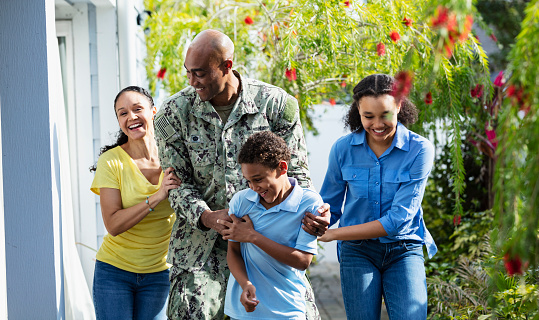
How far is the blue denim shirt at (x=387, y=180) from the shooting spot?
2.98 metres

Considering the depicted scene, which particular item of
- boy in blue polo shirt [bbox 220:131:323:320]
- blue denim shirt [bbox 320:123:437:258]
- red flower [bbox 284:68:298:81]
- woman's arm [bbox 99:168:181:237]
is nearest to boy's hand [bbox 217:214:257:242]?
boy in blue polo shirt [bbox 220:131:323:320]

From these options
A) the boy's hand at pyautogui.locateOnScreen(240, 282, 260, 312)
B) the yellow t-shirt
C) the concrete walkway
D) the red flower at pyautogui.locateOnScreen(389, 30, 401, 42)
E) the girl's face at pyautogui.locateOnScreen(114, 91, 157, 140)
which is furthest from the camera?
the concrete walkway

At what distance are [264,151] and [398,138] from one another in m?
0.84

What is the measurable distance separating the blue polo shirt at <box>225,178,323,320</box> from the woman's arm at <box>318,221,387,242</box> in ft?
0.77

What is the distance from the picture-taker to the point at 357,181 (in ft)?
10.2

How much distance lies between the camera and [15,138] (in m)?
3.02

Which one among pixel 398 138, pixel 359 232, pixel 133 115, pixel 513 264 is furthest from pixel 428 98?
pixel 513 264

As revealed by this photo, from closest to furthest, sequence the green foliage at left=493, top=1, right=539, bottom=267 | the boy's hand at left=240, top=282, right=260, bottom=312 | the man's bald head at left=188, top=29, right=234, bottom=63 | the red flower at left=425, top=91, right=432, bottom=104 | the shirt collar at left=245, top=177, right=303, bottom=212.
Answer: the green foliage at left=493, top=1, right=539, bottom=267
the boy's hand at left=240, top=282, right=260, bottom=312
the shirt collar at left=245, top=177, right=303, bottom=212
the man's bald head at left=188, top=29, right=234, bottom=63
the red flower at left=425, top=91, right=432, bottom=104

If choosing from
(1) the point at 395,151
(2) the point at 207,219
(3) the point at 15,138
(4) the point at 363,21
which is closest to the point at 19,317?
(3) the point at 15,138

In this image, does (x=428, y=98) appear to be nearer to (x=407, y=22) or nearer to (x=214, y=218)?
(x=407, y=22)

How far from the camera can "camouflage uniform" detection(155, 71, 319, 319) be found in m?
2.92

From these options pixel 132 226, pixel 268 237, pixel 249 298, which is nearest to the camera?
pixel 249 298

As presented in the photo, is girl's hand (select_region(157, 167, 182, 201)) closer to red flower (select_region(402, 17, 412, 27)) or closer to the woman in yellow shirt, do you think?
the woman in yellow shirt

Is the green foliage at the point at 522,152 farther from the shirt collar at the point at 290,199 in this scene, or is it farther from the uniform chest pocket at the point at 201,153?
the uniform chest pocket at the point at 201,153
